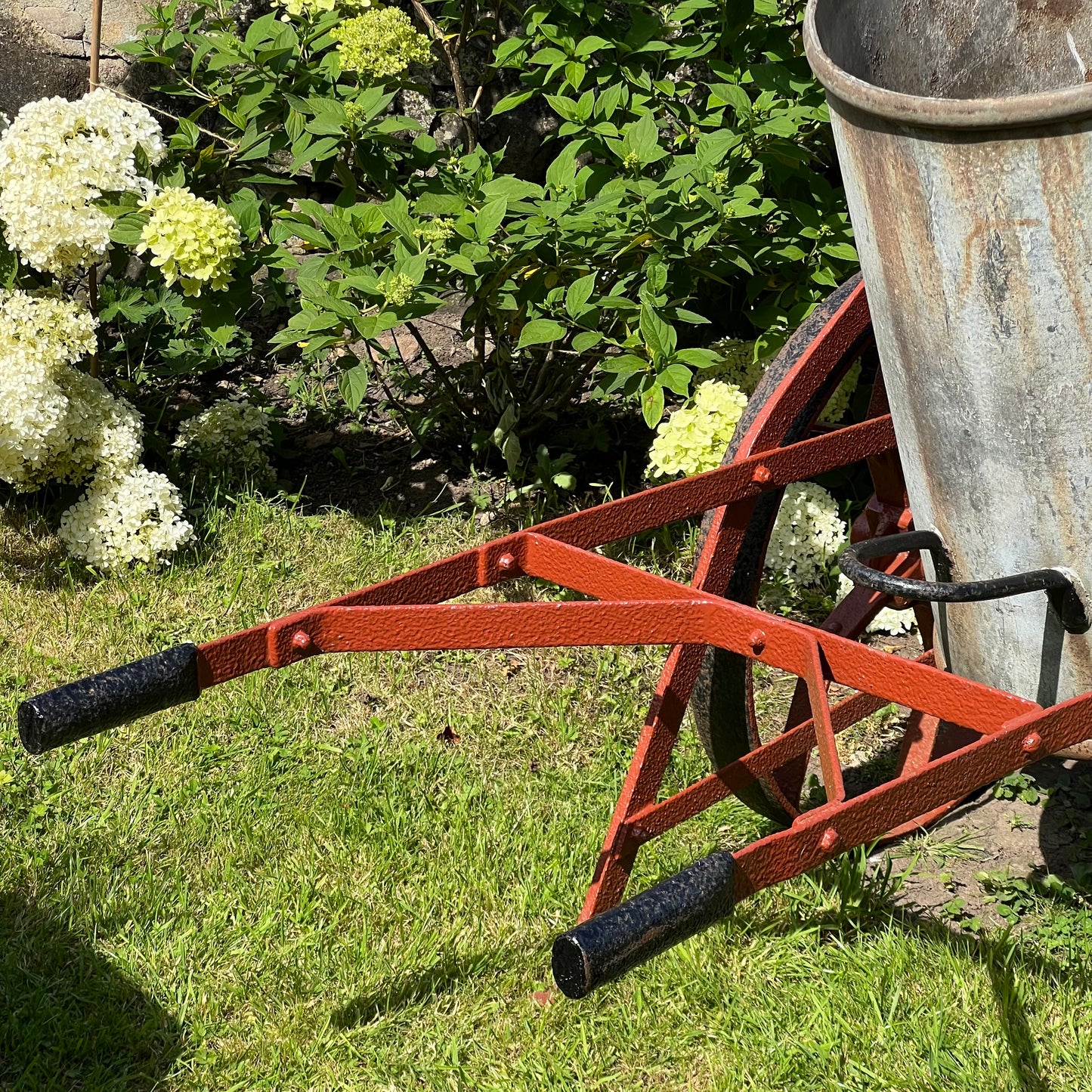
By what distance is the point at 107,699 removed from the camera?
141 centimetres

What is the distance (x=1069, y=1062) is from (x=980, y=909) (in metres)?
0.37

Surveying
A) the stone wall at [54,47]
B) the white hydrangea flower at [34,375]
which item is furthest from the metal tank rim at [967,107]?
the stone wall at [54,47]

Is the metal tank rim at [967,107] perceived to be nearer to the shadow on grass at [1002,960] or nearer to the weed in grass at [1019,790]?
the shadow on grass at [1002,960]

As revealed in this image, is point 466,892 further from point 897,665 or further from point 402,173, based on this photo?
point 402,173

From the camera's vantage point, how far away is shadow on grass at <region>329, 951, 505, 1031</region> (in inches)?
81.7

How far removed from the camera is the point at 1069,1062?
6.40 ft

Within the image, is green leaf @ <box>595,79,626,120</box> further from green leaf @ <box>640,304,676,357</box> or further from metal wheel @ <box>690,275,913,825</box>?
metal wheel @ <box>690,275,913,825</box>

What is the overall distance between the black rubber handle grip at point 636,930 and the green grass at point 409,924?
33.6 inches

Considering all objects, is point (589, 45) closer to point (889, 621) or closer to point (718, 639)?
point (889, 621)

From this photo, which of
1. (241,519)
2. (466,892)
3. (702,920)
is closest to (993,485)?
(702,920)

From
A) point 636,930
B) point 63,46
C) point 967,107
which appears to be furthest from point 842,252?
point 63,46

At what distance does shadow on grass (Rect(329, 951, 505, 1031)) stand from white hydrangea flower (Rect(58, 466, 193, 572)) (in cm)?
131

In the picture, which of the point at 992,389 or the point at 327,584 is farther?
the point at 327,584

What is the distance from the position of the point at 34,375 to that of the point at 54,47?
114 centimetres
